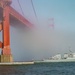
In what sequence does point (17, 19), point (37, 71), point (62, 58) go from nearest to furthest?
point (37, 71) < point (17, 19) < point (62, 58)

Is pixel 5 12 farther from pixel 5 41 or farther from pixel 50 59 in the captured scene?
pixel 50 59

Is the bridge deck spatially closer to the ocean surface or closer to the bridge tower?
the bridge tower

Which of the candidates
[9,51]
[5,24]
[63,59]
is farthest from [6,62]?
[63,59]

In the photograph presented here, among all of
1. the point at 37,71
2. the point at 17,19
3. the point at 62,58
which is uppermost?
the point at 17,19

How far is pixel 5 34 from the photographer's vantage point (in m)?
45.2

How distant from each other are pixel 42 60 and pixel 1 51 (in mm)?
21566

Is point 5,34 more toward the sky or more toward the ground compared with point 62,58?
more toward the sky

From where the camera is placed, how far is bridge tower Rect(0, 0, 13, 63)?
44.5 meters

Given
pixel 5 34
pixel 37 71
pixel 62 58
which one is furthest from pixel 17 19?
pixel 62 58

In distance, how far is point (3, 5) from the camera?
1757 inches

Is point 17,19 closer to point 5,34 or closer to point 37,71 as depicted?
point 5,34

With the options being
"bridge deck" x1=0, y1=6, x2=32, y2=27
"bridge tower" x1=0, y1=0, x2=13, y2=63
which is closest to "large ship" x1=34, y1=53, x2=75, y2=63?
"bridge deck" x1=0, y1=6, x2=32, y2=27

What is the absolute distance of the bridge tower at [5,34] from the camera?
44.5 meters

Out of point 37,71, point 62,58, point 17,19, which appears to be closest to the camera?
point 37,71
